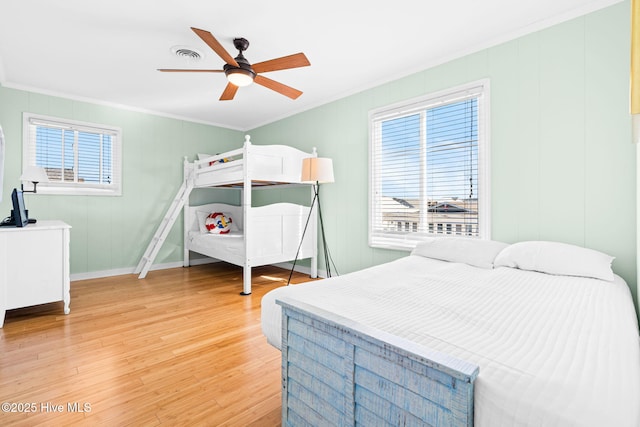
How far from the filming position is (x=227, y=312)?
9.44ft

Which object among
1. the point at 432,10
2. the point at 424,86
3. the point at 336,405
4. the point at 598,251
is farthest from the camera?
the point at 424,86

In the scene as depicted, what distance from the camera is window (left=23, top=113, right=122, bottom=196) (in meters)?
3.77

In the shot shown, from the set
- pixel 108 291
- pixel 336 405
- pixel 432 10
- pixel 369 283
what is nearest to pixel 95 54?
pixel 108 291

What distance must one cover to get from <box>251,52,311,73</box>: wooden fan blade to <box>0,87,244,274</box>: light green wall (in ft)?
9.64

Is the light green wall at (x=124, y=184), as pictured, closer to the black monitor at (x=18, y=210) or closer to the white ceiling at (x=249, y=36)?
the white ceiling at (x=249, y=36)

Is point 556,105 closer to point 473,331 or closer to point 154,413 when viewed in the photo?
point 473,331

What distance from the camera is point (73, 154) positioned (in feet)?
13.2

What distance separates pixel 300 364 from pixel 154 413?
34.6 inches

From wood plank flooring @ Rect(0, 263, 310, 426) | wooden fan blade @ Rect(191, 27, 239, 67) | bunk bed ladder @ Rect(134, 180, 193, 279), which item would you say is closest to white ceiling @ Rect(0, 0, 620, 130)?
wooden fan blade @ Rect(191, 27, 239, 67)

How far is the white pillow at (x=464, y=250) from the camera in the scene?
2234 millimetres

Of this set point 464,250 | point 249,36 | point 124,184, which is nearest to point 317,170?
point 249,36

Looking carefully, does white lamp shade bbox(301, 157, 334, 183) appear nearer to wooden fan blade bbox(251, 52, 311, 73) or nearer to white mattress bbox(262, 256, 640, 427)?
wooden fan blade bbox(251, 52, 311, 73)

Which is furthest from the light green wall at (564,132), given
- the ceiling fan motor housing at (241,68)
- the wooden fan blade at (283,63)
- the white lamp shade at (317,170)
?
the ceiling fan motor housing at (241,68)

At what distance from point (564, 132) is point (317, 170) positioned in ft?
7.19
